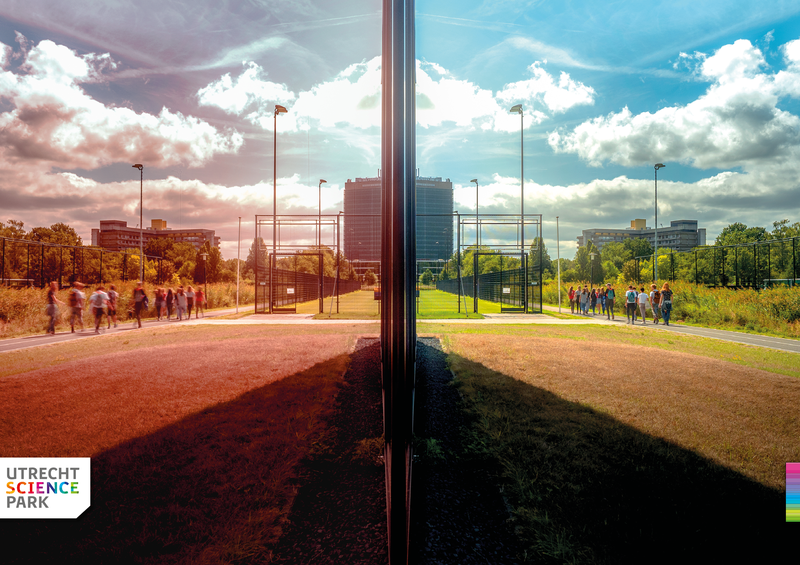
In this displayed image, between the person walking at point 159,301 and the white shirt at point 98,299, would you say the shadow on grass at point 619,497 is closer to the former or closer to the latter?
the white shirt at point 98,299

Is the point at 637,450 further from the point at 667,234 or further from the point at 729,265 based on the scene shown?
the point at 667,234

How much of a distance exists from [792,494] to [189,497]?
426cm

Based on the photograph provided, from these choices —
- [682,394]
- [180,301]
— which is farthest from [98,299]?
[682,394]

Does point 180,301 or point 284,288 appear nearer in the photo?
point 180,301

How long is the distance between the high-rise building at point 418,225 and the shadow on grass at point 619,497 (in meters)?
10.7

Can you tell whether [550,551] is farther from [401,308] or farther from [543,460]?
[401,308]

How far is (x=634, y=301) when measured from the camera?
16938 mm

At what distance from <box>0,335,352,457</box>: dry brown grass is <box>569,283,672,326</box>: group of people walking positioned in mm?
13842

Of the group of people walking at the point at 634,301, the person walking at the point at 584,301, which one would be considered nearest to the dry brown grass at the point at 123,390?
the group of people walking at the point at 634,301

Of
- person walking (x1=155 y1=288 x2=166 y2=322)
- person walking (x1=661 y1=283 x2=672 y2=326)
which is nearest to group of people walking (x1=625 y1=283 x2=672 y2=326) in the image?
person walking (x1=661 y1=283 x2=672 y2=326)

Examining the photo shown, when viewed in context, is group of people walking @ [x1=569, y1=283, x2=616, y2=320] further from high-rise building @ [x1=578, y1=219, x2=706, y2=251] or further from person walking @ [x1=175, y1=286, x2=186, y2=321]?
high-rise building @ [x1=578, y1=219, x2=706, y2=251]

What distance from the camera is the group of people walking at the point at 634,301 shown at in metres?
16.3

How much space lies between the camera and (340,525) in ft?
8.66

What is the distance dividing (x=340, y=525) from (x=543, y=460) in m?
1.84
